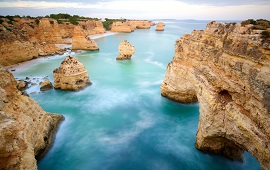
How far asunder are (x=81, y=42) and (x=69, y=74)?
23.7 m

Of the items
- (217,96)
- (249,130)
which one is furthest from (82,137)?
(249,130)

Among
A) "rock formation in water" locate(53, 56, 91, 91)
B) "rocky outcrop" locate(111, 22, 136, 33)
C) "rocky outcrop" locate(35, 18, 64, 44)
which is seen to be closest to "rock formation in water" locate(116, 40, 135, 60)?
"rock formation in water" locate(53, 56, 91, 91)

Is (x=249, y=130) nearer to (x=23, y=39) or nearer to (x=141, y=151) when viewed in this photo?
(x=141, y=151)

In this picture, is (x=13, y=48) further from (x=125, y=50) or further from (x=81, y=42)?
(x=125, y=50)

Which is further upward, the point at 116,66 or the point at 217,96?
the point at 217,96

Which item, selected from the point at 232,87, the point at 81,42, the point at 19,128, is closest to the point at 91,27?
the point at 81,42

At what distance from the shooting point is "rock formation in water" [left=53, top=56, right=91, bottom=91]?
60.1ft

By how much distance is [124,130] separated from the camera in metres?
13.3

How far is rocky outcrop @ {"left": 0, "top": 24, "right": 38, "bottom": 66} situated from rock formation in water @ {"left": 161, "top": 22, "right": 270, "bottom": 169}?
2686 cm

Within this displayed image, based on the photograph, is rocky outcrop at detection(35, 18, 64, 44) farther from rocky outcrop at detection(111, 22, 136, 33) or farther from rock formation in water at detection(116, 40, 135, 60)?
rocky outcrop at detection(111, 22, 136, 33)

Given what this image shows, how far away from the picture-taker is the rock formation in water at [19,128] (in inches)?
260

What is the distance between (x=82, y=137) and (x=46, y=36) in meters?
38.1

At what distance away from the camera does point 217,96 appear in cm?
890

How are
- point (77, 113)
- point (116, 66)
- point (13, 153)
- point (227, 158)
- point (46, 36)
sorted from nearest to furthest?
point (13, 153), point (227, 158), point (77, 113), point (116, 66), point (46, 36)
